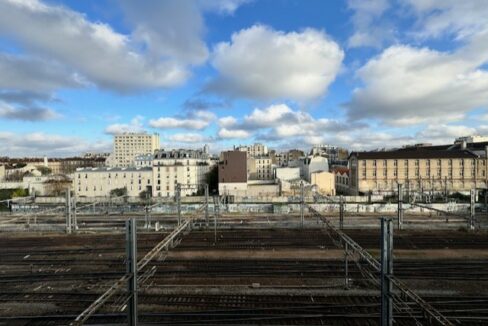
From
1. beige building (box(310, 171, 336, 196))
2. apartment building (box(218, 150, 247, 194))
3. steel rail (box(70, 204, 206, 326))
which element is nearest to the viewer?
steel rail (box(70, 204, 206, 326))

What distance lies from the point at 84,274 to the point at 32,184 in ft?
149

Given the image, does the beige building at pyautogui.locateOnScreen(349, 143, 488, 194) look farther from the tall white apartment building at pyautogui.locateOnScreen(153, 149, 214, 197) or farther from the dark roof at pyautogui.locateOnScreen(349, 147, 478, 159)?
the tall white apartment building at pyautogui.locateOnScreen(153, 149, 214, 197)

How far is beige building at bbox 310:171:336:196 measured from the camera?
4357 cm

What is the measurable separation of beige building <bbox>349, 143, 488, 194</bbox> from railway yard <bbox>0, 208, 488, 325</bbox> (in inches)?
1099

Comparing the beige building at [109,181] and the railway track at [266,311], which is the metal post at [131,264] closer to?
the railway track at [266,311]

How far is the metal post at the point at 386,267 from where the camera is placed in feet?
11.5

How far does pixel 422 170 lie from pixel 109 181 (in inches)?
1610

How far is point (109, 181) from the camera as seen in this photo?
146ft

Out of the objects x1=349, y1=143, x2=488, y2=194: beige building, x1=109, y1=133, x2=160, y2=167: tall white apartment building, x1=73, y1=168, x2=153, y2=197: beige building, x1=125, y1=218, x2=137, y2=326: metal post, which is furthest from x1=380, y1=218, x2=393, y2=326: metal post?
x1=109, y1=133, x2=160, y2=167: tall white apartment building

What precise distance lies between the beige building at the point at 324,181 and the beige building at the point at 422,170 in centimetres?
325

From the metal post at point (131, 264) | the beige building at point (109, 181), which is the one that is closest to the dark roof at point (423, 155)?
the beige building at point (109, 181)

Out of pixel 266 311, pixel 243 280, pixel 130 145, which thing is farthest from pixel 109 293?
pixel 130 145

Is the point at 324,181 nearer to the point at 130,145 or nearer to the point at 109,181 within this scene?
the point at 109,181

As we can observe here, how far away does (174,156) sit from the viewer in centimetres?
5022
